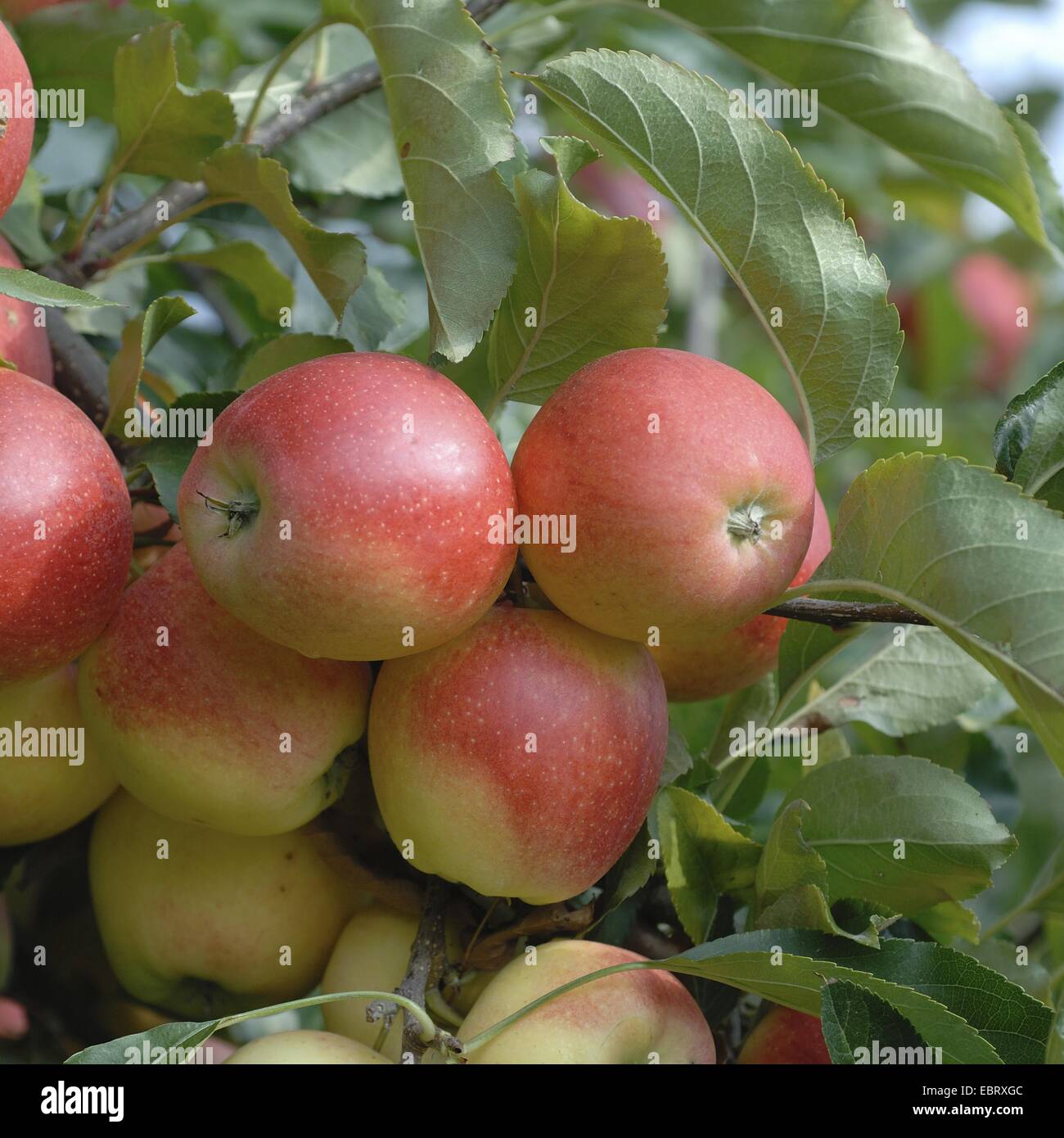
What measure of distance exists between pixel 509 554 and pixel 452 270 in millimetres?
213

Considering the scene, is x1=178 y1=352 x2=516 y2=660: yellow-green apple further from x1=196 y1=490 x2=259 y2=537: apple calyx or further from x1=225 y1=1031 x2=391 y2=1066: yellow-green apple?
x1=225 y1=1031 x2=391 y2=1066: yellow-green apple

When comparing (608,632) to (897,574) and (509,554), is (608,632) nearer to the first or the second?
(509,554)

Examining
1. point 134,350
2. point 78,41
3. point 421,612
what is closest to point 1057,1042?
point 421,612

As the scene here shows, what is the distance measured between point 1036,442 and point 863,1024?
436mm

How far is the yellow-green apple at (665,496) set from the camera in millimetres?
798

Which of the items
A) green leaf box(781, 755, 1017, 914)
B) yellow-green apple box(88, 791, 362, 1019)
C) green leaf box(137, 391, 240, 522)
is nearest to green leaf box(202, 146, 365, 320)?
green leaf box(137, 391, 240, 522)

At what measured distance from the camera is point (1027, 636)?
30.6 inches

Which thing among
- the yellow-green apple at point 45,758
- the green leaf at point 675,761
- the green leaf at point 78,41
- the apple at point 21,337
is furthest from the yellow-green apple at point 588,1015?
the green leaf at point 78,41

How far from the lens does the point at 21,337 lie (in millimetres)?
984

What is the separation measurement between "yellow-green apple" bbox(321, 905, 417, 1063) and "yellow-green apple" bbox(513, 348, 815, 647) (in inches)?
A: 12.9

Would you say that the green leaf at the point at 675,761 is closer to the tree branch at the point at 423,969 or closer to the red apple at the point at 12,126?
the tree branch at the point at 423,969

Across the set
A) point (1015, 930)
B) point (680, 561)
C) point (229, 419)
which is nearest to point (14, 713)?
point (229, 419)

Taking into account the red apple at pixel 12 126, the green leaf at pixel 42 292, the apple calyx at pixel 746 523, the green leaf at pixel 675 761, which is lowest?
the green leaf at pixel 675 761

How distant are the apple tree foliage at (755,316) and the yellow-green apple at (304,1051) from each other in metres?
0.07
